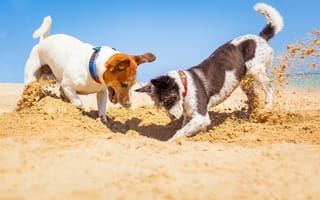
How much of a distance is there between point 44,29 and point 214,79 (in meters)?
3.81

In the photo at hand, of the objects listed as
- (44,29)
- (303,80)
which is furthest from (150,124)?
(44,29)

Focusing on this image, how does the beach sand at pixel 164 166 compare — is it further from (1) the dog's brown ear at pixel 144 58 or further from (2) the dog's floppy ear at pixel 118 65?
(1) the dog's brown ear at pixel 144 58

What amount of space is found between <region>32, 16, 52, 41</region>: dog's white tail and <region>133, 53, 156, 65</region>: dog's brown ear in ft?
9.46

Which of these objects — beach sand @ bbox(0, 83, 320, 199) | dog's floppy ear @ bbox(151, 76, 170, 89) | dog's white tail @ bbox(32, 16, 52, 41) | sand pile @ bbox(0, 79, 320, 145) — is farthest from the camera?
dog's white tail @ bbox(32, 16, 52, 41)

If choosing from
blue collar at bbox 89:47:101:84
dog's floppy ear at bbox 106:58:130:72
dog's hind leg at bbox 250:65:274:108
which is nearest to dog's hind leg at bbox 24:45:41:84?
blue collar at bbox 89:47:101:84

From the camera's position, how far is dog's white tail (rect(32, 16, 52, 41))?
26.8 ft

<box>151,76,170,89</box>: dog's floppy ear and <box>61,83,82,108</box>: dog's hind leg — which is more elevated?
<box>151,76,170,89</box>: dog's floppy ear

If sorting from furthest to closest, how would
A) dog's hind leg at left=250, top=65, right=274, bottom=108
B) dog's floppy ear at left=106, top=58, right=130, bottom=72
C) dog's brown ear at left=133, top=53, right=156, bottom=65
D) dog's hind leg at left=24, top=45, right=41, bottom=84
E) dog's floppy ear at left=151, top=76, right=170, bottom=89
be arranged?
dog's hind leg at left=24, top=45, right=41, bottom=84 < dog's hind leg at left=250, top=65, right=274, bottom=108 < dog's brown ear at left=133, top=53, right=156, bottom=65 < dog's floppy ear at left=151, top=76, right=170, bottom=89 < dog's floppy ear at left=106, top=58, right=130, bottom=72

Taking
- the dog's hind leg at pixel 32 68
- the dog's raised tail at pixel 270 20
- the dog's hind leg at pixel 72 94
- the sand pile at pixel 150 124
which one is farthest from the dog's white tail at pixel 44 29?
the dog's raised tail at pixel 270 20

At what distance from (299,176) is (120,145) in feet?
5.97

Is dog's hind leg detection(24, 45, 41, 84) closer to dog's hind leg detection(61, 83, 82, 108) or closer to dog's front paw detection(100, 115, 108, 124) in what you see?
dog's hind leg detection(61, 83, 82, 108)

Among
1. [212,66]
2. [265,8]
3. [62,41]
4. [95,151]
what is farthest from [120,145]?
[265,8]

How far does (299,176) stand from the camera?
10.6 ft

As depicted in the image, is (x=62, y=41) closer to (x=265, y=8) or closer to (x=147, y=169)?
(x=265, y=8)
